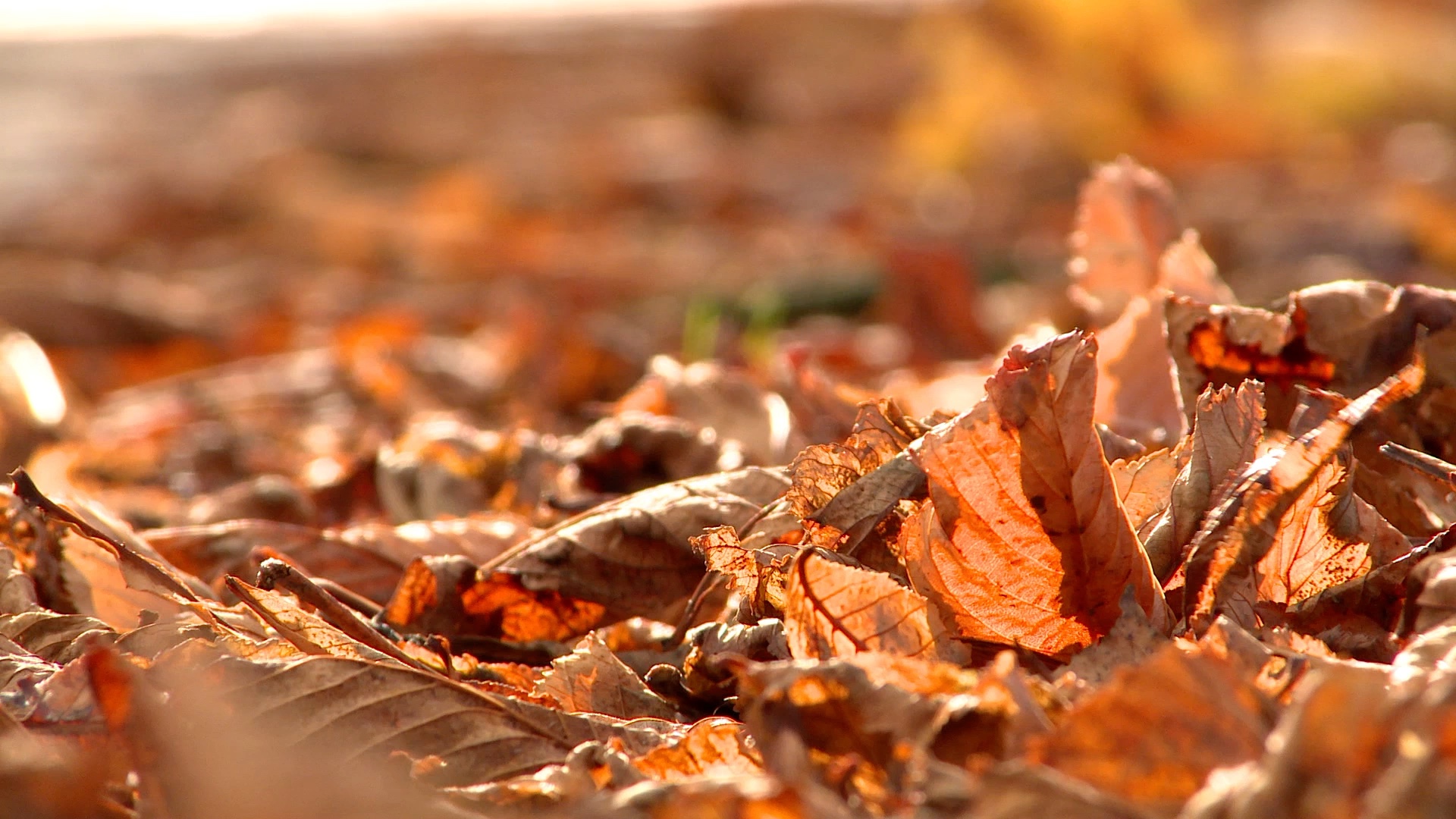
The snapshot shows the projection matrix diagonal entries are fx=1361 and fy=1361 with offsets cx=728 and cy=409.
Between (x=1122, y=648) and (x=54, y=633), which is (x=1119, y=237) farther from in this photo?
(x=54, y=633)

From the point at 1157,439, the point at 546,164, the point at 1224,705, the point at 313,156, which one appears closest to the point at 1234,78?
the point at 546,164

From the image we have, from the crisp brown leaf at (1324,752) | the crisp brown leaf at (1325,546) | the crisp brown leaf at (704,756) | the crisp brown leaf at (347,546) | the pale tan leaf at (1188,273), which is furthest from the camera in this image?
the pale tan leaf at (1188,273)

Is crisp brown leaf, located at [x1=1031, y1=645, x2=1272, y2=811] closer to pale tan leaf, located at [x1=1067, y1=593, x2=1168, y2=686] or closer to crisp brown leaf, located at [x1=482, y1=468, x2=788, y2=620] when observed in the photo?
pale tan leaf, located at [x1=1067, y1=593, x2=1168, y2=686]

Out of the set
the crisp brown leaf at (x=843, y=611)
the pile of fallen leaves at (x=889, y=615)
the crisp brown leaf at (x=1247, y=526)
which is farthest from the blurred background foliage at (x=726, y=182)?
the crisp brown leaf at (x=843, y=611)

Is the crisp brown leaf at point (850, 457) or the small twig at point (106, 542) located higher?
the small twig at point (106, 542)

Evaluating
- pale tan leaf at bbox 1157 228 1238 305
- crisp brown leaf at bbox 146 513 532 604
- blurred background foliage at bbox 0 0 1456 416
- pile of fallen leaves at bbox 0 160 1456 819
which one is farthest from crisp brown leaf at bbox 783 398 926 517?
blurred background foliage at bbox 0 0 1456 416

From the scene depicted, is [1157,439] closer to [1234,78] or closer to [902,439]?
[902,439]

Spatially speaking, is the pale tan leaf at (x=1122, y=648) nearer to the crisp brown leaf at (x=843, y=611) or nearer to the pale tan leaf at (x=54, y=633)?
the crisp brown leaf at (x=843, y=611)

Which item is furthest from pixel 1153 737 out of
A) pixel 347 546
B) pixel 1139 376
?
pixel 347 546
